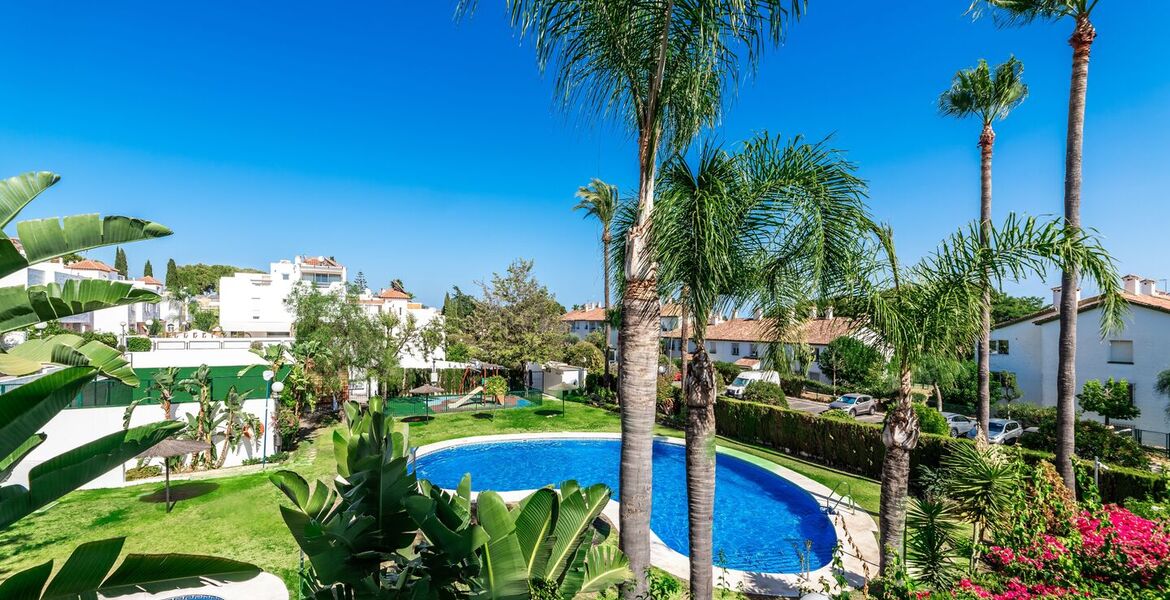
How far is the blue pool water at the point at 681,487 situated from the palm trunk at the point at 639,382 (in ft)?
16.5

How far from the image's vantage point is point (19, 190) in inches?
133

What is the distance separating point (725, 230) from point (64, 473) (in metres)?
6.29

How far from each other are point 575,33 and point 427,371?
96.0 feet

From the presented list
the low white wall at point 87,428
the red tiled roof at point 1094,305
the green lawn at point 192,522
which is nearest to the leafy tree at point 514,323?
the green lawn at point 192,522

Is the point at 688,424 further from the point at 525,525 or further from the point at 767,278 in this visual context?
the point at 525,525

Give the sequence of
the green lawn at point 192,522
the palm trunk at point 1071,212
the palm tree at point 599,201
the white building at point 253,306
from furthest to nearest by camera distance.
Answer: the white building at point 253,306, the palm tree at point 599,201, the palm trunk at point 1071,212, the green lawn at point 192,522

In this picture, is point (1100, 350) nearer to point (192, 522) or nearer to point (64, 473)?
point (64, 473)

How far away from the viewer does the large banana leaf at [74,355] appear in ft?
11.8

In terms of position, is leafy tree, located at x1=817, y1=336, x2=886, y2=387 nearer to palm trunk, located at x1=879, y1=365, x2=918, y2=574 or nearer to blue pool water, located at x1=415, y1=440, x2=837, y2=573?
blue pool water, located at x1=415, y1=440, x2=837, y2=573

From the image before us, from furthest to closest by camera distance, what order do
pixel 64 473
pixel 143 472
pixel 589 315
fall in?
pixel 589 315 < pixel 143 472 < pixel 64 473

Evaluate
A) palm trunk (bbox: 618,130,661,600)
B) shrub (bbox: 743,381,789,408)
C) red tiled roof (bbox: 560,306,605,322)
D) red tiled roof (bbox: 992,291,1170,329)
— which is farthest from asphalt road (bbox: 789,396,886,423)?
red tiled roof (bbox: 560,306,605,322)

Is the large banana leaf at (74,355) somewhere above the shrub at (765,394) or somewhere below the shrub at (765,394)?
above

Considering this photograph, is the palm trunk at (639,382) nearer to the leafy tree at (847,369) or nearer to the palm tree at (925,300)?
the palm tree at (925,300)

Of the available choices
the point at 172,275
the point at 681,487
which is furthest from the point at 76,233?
the point at 172,275
